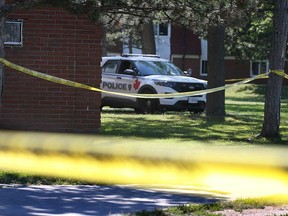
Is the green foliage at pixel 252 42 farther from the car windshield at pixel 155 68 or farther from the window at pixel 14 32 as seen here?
the window at pixel 14 32

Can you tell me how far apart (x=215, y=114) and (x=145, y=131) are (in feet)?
16.0

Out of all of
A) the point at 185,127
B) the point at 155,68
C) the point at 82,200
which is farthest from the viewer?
the point at 155,68

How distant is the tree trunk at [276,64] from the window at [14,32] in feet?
16.1

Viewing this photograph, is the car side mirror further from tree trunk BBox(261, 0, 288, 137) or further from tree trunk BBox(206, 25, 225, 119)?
tree trunk BBox(261, 0, 288, 137)

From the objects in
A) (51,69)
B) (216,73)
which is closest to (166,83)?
(216,73)

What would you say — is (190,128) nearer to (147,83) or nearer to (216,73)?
(216,73)

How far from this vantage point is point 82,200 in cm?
852

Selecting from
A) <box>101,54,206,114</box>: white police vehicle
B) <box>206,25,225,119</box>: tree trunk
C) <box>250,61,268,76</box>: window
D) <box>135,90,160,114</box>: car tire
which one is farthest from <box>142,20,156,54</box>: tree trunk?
<box>250,61,268,76</box>: window

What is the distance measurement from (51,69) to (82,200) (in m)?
5.39

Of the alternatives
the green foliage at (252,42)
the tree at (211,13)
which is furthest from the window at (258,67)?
the tree at (211,13)

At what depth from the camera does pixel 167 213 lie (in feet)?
25.5

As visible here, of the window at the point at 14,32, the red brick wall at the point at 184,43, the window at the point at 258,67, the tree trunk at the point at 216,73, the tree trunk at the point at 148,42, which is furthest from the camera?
the window at the point at 258,67

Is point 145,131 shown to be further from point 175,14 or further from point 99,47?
point 175,14

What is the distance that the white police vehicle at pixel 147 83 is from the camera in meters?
21.2
